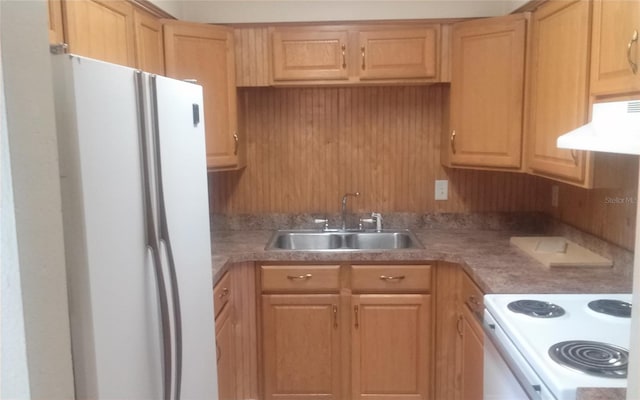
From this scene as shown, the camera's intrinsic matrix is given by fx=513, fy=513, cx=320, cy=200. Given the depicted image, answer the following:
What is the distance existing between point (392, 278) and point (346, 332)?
37 centimetres

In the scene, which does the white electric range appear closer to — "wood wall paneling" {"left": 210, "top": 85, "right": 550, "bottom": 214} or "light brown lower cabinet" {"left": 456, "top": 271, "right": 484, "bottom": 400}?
"light brown lower cabinet" {"left": 456, "top": 271, "right": 484, "bottom": 400}

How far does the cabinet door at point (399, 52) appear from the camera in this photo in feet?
8.75

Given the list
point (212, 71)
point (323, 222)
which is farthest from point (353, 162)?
point (212, 71)

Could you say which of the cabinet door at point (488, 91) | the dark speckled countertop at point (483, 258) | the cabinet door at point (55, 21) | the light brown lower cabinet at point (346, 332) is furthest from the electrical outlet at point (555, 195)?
the cabinet door at point (55, 21)

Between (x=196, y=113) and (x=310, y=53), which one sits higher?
(x=310, y=53)

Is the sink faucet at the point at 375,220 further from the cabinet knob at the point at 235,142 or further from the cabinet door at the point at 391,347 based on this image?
the cabinet knob at the point at 235,142

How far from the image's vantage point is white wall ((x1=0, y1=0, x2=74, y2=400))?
628 mm

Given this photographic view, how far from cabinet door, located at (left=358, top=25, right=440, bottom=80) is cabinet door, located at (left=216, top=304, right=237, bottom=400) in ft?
4.66

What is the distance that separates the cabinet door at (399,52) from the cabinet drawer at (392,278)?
995 mm

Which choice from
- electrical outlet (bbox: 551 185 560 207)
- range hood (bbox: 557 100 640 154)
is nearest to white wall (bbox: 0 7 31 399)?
range hood (bbox: 557 100 640 154)

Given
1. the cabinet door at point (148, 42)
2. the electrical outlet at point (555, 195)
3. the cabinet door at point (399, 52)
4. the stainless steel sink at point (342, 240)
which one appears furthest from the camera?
the stainless steel sink at point (342, 240)

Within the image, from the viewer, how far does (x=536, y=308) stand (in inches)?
65.8

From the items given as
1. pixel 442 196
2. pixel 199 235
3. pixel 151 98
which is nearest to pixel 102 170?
pixel 151 98

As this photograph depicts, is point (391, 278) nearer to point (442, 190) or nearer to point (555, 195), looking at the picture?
point (442, 190)
